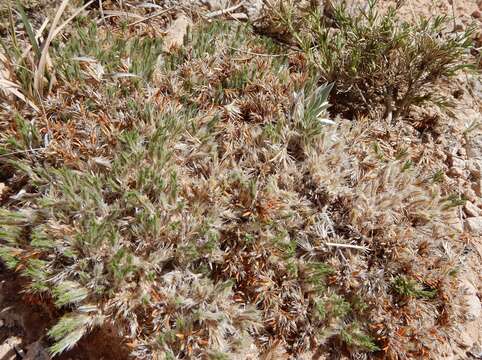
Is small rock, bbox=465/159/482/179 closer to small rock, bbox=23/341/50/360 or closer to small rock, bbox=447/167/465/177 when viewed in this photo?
small rock, bbox=447/167/465/177

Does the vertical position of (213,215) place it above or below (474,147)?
below

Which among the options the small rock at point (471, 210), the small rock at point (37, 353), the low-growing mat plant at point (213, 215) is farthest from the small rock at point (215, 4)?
the small rock at point (37, 353)

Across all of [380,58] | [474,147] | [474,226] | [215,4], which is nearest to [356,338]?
[474,226]

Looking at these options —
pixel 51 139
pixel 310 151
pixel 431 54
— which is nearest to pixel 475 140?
pixel 431 54

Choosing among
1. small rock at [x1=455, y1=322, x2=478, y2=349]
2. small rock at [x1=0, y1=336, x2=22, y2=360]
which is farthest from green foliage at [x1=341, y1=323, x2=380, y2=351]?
small rock at [x1=0, y1=336, x2=22, y2=360]

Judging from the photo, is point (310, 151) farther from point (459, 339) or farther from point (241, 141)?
point (459, 339)

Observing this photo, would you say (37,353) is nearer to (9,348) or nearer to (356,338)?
(9,348)
